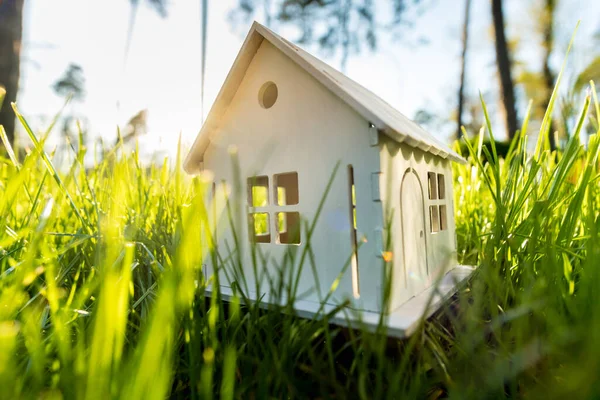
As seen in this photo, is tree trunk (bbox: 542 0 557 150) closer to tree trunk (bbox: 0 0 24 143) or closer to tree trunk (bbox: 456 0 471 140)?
tree trunk (bbox: 456 0 471 140)

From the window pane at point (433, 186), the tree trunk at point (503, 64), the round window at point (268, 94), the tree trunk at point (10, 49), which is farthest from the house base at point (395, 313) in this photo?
the tree trunk at point (503, 64)

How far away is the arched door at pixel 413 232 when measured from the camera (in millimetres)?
904

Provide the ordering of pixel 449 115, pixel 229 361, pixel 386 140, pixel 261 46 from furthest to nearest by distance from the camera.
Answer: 1. pixel 449 115
2. pixel 261 46
3. pixel 386 140
4. pixel 229 361

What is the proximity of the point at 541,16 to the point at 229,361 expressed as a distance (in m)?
12.9

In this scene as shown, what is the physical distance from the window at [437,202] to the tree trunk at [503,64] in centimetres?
417

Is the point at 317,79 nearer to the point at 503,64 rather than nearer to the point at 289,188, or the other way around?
the point at 289,188

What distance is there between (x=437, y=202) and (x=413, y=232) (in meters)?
0.27

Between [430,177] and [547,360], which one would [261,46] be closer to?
[430,177]

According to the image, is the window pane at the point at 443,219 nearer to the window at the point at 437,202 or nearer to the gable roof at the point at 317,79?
the window at the point at 437,202

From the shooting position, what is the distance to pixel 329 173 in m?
0.91

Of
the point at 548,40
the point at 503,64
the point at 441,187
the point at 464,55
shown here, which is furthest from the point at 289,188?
the point at 548,40

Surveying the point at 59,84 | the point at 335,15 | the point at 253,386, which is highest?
the point at 59,84

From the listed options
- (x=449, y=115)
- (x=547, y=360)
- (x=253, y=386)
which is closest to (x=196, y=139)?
(x=253, y=386)

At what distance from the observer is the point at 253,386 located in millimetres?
586
